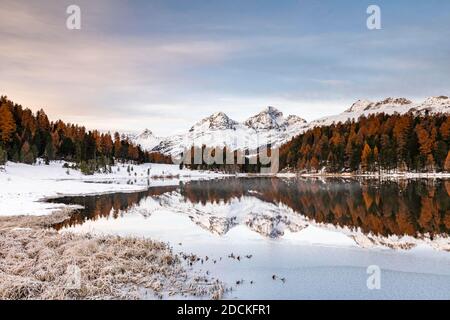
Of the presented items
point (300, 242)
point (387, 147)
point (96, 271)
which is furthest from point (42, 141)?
point (96, 271)

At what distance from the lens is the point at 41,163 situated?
115 metres

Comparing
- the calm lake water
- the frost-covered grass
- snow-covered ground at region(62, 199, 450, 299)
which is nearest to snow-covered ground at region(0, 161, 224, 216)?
the calm lake water

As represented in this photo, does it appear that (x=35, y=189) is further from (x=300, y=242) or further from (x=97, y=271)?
(x=97, y=271)

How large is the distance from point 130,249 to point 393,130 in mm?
146023

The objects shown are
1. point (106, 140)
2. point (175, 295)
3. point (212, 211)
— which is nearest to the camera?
point (175, 295)

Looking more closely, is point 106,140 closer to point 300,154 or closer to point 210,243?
point 300,154

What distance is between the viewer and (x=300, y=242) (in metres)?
21.5

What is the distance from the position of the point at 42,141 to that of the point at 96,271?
12334cm

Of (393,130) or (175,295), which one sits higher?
(393,130)

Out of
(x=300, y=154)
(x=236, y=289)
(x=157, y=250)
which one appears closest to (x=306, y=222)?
(x=157, y=250)

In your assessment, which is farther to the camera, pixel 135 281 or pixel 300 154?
pixel 300 154

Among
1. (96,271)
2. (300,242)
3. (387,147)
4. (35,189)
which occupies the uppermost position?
(387,147)

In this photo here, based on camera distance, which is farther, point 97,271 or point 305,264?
point 305,264

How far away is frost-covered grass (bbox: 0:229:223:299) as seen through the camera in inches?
464
